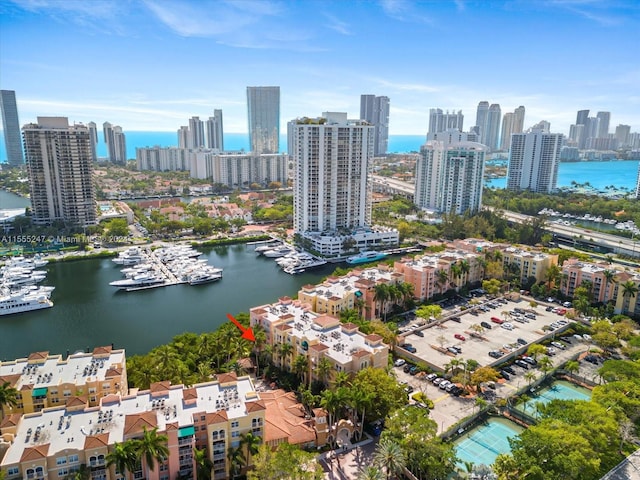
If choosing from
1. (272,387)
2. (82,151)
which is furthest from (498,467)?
(82,151)

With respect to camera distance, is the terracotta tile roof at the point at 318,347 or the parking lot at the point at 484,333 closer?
the terracotta tile roof at the point at 318,347

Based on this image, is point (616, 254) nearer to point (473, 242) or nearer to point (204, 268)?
point (473, 242)

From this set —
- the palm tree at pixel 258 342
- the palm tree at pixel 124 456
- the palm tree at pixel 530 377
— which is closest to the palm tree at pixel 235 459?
the palm tree at pixel 124 456

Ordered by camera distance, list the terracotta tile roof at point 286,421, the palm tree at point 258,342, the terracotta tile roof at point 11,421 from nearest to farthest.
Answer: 1. the terracotta tile roof at point 11,421
2. the terracotta tile roof at point 286,421
3. the palm tree at point 258,342

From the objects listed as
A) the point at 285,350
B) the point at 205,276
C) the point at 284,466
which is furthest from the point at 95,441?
the point at 205,276

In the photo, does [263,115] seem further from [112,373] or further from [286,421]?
[286,421]

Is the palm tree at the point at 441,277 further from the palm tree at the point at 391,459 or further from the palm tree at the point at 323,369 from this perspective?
the palm tree at the point at 391,459
